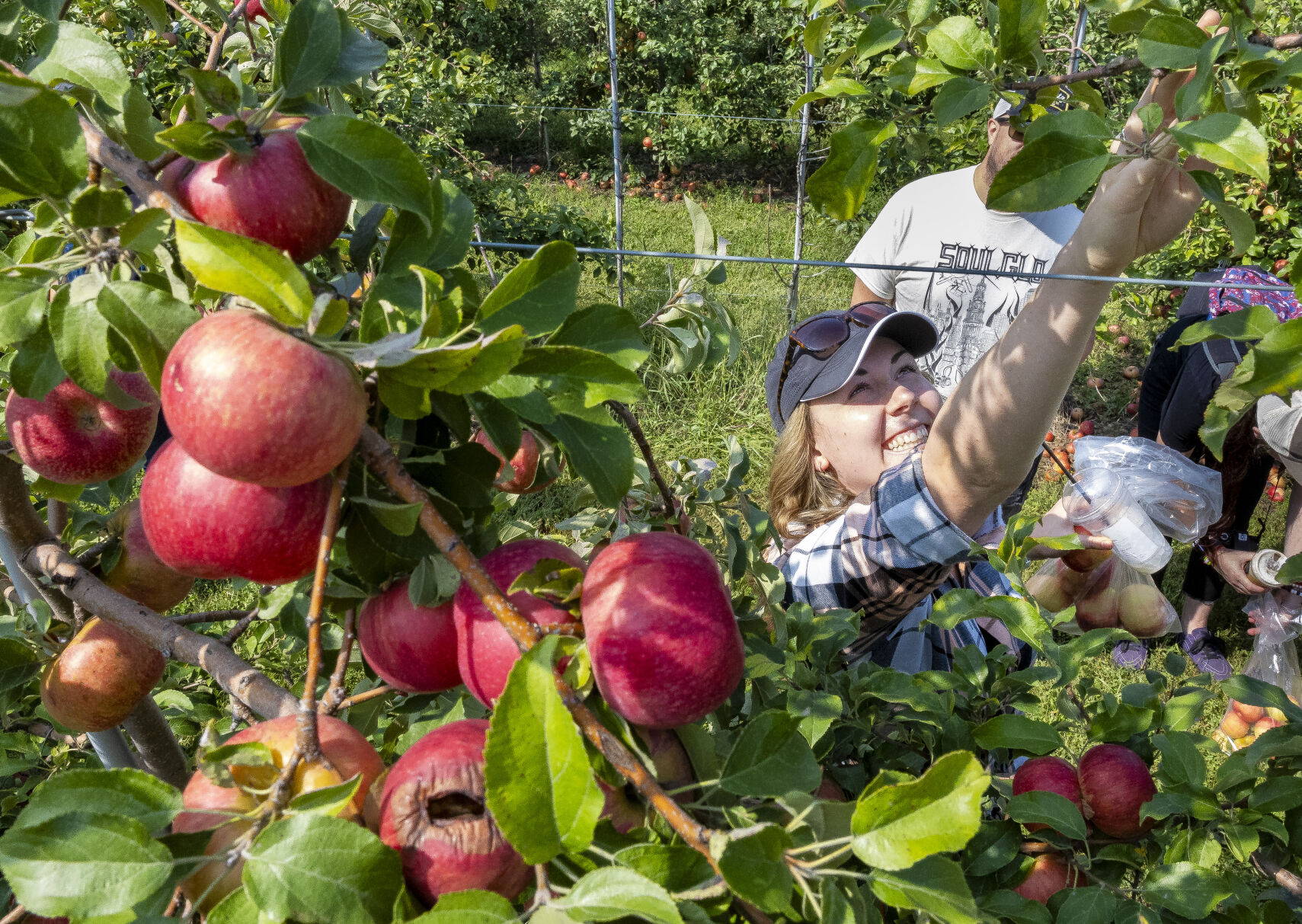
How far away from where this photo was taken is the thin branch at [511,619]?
443 millimetres

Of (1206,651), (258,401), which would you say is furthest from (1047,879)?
(1206,651)

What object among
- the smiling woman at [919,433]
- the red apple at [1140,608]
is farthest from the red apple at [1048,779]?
the red apple at [1140,608]

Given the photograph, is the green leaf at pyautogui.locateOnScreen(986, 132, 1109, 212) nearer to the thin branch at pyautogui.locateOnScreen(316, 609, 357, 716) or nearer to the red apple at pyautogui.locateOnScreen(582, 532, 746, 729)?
the red apple at pyautogui.locateOnScreen(582, 532, 746, 729)

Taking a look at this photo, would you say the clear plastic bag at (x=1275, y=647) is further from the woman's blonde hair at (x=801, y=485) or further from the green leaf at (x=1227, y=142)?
the green leaf at (x=1227, y=142)

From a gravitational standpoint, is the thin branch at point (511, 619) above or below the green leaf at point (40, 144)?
below

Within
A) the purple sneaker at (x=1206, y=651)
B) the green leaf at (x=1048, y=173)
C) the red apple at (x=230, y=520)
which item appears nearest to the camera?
the red apple at (x=230, y=520)

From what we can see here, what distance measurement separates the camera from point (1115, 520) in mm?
2062

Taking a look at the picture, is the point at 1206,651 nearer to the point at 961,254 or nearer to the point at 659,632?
the point at 961,254

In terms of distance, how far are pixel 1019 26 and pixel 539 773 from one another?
0.84 metres

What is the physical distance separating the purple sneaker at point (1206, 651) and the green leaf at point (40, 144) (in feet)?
11.4

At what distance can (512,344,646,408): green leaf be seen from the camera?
51 cm

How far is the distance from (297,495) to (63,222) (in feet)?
0.74

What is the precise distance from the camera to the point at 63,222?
1.79 ft

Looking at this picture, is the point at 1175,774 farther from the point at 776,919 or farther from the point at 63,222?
the point at 63,222
